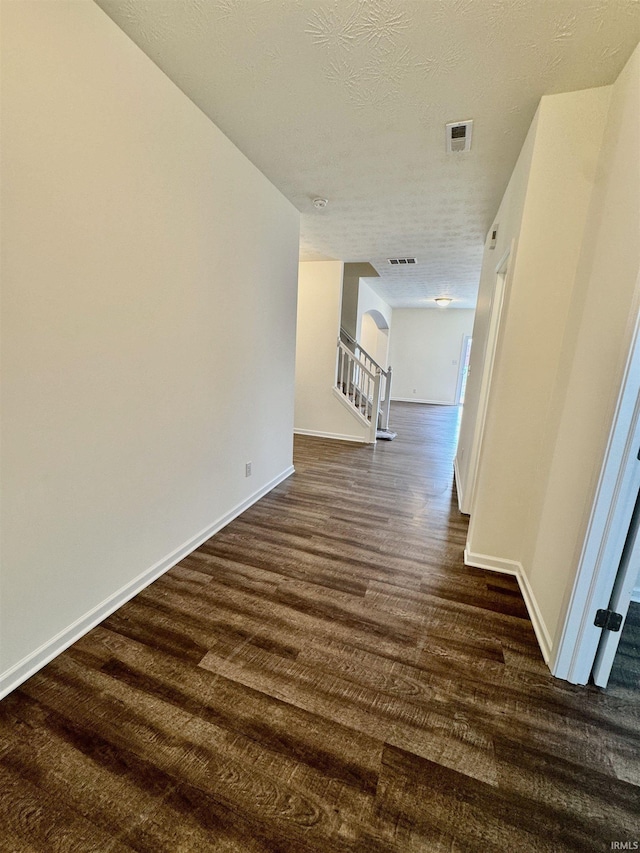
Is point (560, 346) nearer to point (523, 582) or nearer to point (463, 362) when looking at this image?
point (523, 582)

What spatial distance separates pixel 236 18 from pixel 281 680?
9.25 ft

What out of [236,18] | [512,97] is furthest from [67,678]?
[512,97]

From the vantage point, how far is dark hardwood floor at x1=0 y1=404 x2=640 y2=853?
1.01 metres

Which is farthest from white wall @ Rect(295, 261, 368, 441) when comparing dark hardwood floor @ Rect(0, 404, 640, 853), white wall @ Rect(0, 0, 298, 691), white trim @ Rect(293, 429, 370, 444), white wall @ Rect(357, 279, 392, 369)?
dark hardwood floor @ Rect(0, 404, 640, 853)

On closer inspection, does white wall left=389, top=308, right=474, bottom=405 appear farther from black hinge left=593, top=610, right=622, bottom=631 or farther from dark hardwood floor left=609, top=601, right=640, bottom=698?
black hinge left=593, top=610, right=622, bottom=631

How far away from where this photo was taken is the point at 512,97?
1807 mm

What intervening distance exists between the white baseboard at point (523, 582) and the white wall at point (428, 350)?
27.4ft

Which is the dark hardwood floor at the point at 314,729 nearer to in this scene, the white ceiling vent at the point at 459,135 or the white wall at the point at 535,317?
the white wall at the point at 535,317

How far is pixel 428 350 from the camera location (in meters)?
10.0

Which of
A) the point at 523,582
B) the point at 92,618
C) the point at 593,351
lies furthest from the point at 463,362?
the point at 92,618

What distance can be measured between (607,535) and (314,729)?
1351 millimetres

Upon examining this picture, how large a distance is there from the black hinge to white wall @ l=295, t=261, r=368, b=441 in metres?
4.09

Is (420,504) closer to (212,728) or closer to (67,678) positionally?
(212,728)

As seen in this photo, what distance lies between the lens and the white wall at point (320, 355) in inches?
204
